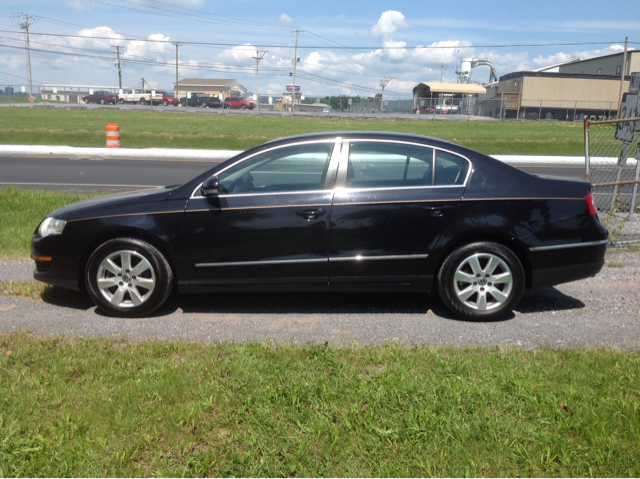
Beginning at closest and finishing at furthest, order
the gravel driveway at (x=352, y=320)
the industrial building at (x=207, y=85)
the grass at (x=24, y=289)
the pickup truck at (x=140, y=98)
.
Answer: the gravel driveway at (x=352, y=320) < the grass at (x=24, y=289) < the pickup truck at (x=140, y=98) < the industrial building at (x=207, y=85)

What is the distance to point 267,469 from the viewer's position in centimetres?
282

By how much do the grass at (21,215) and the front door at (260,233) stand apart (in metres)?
3.37

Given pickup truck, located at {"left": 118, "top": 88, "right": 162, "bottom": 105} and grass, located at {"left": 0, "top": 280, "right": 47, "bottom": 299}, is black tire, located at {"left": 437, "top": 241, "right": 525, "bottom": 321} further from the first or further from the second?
pickup truck, located at {"left": 118, "top": 88, "right": 162, "bottom": 105}

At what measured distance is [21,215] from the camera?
29.8ft

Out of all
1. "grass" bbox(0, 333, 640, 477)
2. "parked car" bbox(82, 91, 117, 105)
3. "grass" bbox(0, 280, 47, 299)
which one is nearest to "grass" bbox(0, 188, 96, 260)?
"grass" bbox(0, 280, 47, 299)

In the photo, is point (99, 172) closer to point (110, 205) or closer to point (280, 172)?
point (110, 205)

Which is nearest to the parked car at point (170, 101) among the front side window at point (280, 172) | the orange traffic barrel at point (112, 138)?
the orange traffic barrel at point (112, 138)

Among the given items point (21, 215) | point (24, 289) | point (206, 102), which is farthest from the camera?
point (206, 102)

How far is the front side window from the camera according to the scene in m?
5.12

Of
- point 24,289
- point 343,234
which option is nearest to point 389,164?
point 343,234

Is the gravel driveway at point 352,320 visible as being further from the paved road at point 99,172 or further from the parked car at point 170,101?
the parked car at point 170,101

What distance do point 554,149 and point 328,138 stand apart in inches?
952

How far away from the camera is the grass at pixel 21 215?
7528mm

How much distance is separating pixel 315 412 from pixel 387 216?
217 cm
